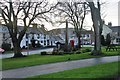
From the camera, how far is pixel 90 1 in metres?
31.8

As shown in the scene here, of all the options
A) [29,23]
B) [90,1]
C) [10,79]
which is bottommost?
[10,79]

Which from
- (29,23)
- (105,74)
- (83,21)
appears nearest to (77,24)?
(83,21)

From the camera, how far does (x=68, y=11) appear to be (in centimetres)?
6059

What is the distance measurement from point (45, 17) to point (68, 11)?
25.0 meters

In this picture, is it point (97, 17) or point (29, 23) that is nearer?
point (97, 17)

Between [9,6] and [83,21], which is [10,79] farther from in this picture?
[83,21]

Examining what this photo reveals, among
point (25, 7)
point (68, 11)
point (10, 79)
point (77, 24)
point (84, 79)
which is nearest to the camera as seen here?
point (84, 79)

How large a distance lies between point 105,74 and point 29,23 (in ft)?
81.4

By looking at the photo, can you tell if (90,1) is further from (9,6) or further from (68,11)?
(68,11)

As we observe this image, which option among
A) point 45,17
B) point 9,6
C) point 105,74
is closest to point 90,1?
point 45,17

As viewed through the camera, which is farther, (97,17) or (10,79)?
(97,17)

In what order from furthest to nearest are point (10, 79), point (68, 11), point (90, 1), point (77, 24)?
point (77, 24)
point (68, 11)
point (90, 1)
point (10, 79)

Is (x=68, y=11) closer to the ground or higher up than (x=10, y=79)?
higher up

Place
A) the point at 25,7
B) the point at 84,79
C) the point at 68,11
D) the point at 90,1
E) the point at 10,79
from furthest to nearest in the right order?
1. the point at 68,11
2. the point at 25,7
3. the point at 90,1
4. the point at 10,79
5. the point at 84,79
